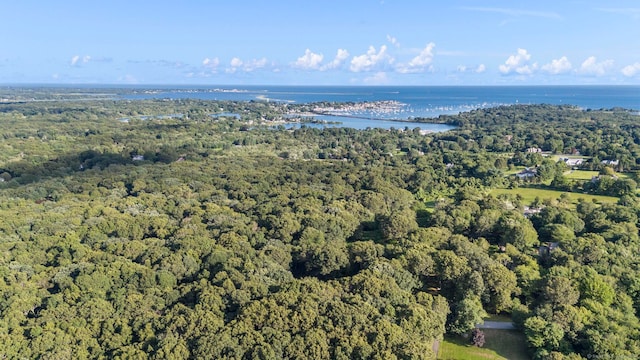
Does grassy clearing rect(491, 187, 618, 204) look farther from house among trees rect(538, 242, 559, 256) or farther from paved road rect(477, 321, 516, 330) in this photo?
paved road rect(477, 321, 516, 330)

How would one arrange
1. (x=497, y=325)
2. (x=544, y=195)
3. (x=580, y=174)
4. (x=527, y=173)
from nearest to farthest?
(x=497, y=325) < (x=544, y=195) < (x=580, y=174) < (x=527, y=173)

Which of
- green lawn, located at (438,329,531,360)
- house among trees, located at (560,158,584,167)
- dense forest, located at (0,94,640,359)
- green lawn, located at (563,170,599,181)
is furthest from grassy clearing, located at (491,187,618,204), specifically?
green lawn, located at (438,329,531,360)

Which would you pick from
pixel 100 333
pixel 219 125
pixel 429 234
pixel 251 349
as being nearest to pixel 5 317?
pixel 100 333

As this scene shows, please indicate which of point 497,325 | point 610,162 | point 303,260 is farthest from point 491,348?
point 610,162

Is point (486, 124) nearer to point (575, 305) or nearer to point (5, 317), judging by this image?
point (575, 305)

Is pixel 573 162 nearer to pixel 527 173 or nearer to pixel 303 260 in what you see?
pixel 527 173

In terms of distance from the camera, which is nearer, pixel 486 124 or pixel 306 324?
pixel 306 324
